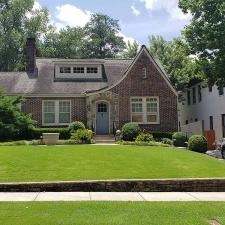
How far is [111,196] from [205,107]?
2918 centimetres

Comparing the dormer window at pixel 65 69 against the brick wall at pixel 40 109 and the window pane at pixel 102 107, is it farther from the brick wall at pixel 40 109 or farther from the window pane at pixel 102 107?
the window pane at pixel 102 107

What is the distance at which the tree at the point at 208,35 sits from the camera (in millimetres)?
26266

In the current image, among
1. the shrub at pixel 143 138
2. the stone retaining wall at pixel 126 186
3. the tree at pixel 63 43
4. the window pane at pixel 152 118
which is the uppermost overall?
the tree at pixel 63 43

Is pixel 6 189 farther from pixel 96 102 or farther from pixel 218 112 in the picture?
pixel 218 112

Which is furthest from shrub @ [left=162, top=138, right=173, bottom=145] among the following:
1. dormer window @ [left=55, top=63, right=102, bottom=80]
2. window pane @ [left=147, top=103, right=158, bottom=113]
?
dormer window @ [left=55, top=63, right=102, bottom=80]

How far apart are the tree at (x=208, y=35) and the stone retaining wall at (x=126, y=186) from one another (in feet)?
44.5

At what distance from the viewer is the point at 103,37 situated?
245 feet

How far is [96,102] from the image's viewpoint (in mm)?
34250

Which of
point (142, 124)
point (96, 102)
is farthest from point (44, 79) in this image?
point (142, 124)

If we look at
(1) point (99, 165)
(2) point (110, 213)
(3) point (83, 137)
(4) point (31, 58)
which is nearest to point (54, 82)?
(4) point (31, 58)

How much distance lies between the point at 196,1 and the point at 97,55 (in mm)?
45685

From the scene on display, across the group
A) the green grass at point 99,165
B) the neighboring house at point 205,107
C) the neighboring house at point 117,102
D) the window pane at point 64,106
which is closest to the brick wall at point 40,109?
the neighboring house at point 117,102

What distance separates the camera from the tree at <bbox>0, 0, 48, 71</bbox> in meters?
59.3

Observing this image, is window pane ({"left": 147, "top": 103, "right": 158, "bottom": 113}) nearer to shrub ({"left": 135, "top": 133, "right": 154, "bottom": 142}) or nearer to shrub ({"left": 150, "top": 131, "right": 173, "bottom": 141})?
shrub ({"left": 150, "top": 131, "right": 173, "bottom": 141})
